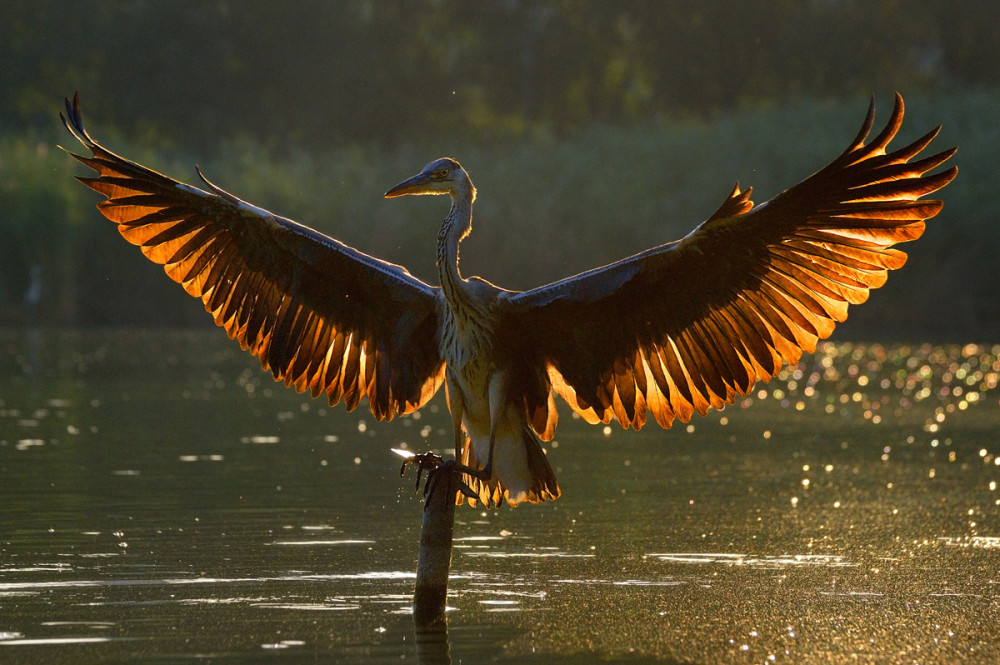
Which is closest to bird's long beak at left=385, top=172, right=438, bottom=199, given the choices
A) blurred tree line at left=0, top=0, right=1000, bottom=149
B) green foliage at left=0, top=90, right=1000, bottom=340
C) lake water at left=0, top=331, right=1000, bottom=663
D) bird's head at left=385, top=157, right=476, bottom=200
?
bird's head at left=385, top=157, right=476, bottom=200

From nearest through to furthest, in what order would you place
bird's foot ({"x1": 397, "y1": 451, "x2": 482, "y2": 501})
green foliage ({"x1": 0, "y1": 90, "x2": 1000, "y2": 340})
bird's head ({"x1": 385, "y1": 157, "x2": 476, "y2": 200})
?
bird's foot ({"x1": 397, "y1": 451, "x2": 482, "y2": 501}), bird's head ({"x1": 385, "y1": 157, "x2": 476, "y2": 200}), green foliage ({"x1": 0, "y1": 90, "x2": 1000, "y2": 340})

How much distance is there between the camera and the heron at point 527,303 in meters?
8.02

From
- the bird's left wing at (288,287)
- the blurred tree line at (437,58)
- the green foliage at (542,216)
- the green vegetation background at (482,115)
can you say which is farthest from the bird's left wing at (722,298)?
the blurred tree line at (437,58)

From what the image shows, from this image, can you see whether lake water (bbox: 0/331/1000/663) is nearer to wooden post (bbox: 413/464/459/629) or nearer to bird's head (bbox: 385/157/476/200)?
wooden post (bbox: 413/464/459/629)

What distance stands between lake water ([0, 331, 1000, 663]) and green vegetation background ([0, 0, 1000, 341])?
10.9 m

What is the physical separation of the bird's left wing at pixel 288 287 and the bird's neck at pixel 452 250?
242mm

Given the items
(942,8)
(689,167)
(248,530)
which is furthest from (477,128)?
(248,530)

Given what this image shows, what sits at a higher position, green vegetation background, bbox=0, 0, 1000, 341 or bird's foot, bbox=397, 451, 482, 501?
green vegetation background, bbox=0, 0, 1000, 341

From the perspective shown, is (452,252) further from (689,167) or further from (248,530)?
(689,167)

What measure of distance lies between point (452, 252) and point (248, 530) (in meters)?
2.43

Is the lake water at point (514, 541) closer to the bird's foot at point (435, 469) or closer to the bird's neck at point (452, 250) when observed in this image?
the bird's foot at point (435, 469)

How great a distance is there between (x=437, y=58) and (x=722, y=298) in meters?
46.2

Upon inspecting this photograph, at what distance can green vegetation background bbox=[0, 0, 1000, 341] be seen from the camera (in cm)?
2786

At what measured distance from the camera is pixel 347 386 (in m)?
9.10
